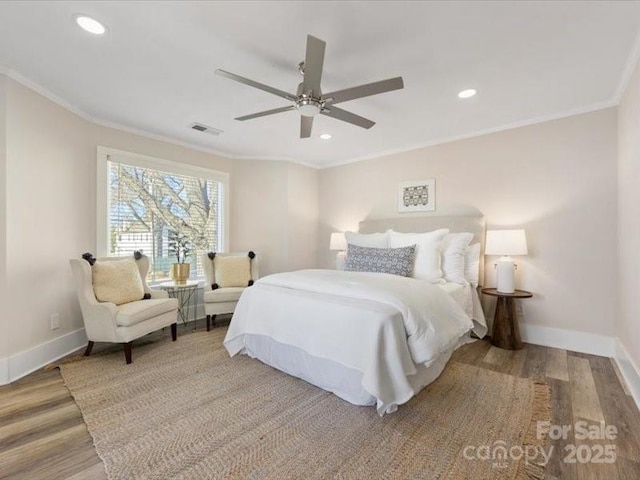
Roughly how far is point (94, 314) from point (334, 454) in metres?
2.50

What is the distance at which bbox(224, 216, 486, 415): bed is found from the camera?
73.5 inches

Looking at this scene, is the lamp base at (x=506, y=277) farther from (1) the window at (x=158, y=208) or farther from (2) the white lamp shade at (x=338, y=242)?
(1) the window at (x=158, y=208)

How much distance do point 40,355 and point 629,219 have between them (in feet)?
17.1

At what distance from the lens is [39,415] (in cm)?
193

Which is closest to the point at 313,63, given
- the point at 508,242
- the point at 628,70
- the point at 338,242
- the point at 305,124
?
the point at 305,124

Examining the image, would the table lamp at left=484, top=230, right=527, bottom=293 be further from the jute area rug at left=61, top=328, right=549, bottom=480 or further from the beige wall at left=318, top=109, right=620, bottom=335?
the jute area rug at left=61, top=328, right=549, bottom=480

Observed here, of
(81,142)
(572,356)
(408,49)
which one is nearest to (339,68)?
(408,49)

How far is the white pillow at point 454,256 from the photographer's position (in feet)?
10.8

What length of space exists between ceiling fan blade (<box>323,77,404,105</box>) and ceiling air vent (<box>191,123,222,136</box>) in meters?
2.03

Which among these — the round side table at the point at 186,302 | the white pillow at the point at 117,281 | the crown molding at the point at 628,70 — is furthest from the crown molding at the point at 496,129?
the white pillow at the point at 117,281

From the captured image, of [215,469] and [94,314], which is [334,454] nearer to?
[215,469]

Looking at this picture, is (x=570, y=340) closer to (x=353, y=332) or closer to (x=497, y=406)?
(x=497, y=406)

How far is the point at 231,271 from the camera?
410 centimetres

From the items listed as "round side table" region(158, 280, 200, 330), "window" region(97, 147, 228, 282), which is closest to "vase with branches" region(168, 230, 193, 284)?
"window" region(97, 147, 228, 282)
